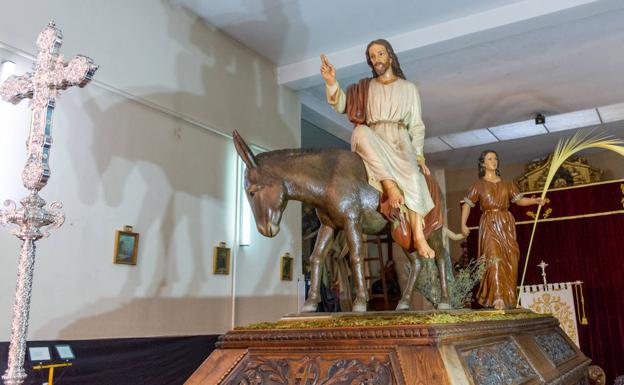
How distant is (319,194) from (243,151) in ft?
1.50

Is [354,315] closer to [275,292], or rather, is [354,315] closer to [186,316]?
[186,316]

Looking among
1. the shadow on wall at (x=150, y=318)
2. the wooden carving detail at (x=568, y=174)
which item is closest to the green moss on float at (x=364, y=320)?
the shadow on wall at (x=150, y=318)

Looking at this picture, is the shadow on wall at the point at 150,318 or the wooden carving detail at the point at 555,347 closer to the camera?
the wooden carving detail at the point at 555,347

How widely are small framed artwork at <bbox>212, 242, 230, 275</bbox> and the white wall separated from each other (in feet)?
0.25

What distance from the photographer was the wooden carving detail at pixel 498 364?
6.39ft

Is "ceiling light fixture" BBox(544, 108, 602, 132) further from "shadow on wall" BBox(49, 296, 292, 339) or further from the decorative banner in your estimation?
"shadow on wall" BBox(49, 296, 292, 339)

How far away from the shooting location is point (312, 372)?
200 centimetres

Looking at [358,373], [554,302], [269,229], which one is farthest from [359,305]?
[554,302]

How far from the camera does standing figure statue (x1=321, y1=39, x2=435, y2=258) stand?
292 centimetres

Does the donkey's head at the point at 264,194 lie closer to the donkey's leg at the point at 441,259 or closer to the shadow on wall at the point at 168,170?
the donkey's leg at the point at 441,259

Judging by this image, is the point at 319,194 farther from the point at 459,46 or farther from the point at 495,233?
the point at 459,46

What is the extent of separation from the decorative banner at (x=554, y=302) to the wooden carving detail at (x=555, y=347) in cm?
515

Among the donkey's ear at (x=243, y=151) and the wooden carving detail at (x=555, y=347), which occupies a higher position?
the donkey's ear at (x=243, y=151)

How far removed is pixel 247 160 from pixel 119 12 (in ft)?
9.02
